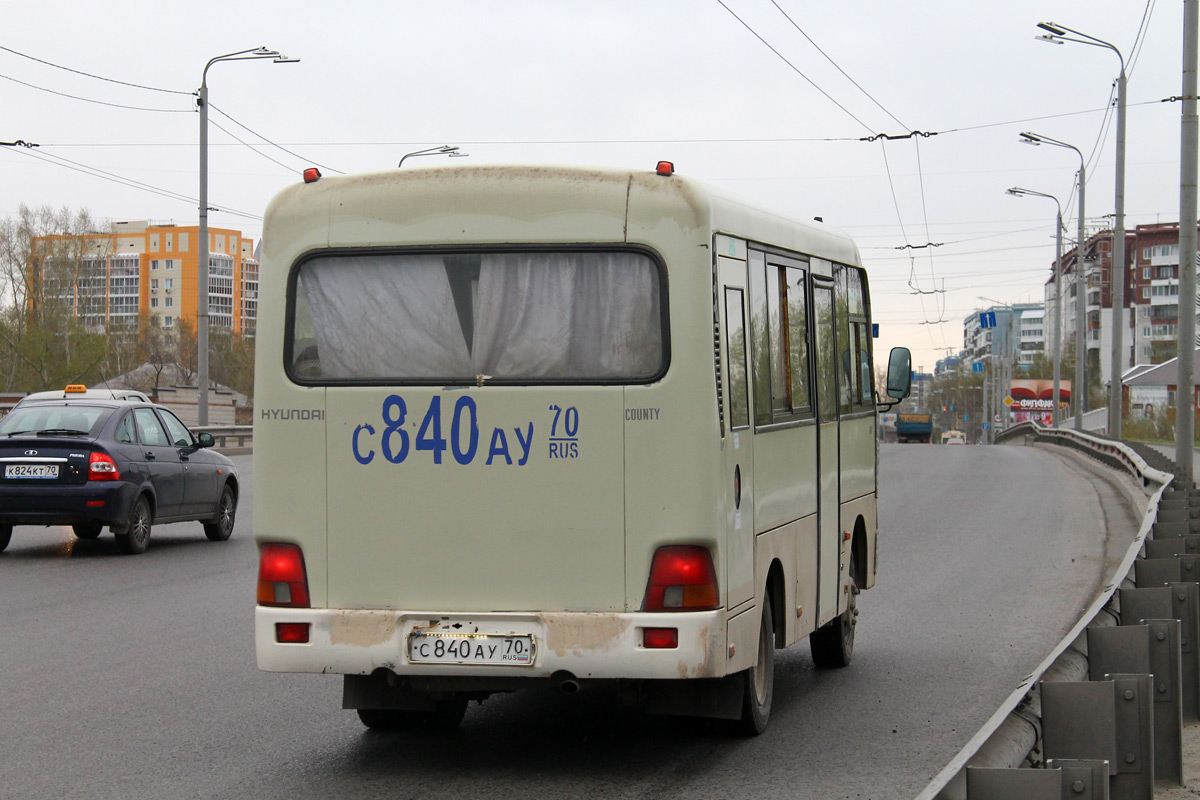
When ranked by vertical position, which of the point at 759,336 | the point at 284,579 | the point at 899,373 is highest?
the point at 759,336

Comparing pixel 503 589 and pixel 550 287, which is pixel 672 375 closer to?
pixel 550 287

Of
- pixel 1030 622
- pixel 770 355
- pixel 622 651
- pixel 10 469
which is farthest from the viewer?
pixel 10 469

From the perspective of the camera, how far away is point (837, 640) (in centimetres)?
934

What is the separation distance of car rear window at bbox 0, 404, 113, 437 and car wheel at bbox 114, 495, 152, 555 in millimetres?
917

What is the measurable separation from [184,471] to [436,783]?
11.4 m

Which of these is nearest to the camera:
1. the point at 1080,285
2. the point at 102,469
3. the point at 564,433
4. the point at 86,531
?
the point at 564,433

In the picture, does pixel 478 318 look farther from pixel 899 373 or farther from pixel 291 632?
pixel 899 373

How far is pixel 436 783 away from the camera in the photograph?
20.5 ft

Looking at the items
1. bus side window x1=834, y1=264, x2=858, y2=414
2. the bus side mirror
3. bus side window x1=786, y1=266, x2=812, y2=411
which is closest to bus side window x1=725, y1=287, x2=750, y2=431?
bus side window x1=786, y1=266, x2=812, y2=411

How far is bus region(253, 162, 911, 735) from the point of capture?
6219 millimetres

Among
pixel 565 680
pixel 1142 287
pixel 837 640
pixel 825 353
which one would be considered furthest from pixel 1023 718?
pixel 1142 287

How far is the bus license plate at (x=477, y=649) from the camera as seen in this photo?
6.20 metres

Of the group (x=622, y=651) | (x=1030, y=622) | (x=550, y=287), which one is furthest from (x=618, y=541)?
(x=1030, y=622)

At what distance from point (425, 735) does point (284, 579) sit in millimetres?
1253
